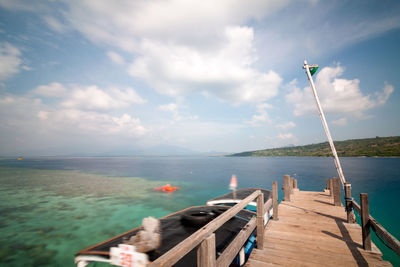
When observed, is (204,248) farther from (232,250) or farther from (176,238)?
(176,238)

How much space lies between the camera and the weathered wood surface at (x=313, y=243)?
4.86 meters

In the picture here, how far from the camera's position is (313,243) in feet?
19.3

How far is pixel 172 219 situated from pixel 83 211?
19.3m

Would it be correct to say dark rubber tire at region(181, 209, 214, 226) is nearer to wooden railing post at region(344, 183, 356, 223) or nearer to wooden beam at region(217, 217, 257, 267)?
wooden beam at region(217, 217, 257, 267)

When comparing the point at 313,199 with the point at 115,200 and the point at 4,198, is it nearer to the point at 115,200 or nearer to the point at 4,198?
the point at 115,200

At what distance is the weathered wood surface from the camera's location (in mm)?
4859

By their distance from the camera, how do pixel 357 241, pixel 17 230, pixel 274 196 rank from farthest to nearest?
pixel 17 230
pixel 274 196
pixel 357 241

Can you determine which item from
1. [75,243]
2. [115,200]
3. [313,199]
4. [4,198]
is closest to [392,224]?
[313,199]

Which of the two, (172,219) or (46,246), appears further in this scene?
(46,246)

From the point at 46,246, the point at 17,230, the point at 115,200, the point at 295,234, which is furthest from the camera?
the point at 115,200

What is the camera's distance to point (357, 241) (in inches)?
234

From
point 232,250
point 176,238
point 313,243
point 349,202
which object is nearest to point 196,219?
point 176,238

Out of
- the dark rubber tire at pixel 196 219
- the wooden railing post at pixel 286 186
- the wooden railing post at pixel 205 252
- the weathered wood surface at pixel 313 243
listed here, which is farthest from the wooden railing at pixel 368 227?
the dark rubber tire at pixel 196 219

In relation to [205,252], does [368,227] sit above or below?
below
